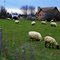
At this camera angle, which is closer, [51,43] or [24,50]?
[24,50]

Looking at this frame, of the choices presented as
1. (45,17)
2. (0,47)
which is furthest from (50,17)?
(0,47)

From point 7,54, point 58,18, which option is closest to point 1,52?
point 7,54

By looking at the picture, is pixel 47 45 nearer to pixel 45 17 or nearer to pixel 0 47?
pixel 0 47

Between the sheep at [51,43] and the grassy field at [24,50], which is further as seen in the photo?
the sheep at [51,43]

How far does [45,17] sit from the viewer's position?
187ft

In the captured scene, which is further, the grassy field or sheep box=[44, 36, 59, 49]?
sheep box=[44, 36, 59, 49]

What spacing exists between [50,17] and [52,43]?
41.1 metres

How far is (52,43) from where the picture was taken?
1538 cm

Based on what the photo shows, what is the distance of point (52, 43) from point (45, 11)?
145ft

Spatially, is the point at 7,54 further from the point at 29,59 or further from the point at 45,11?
the point at 45,11

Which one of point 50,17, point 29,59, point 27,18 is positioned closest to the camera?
point 29,59

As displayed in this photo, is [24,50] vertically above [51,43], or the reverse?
[24,50]

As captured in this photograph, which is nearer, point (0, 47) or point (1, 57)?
point (1, 57)

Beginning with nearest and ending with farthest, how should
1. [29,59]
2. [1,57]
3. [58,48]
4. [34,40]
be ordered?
[29,59] → [1,57] → [58,48] → [34,40]
